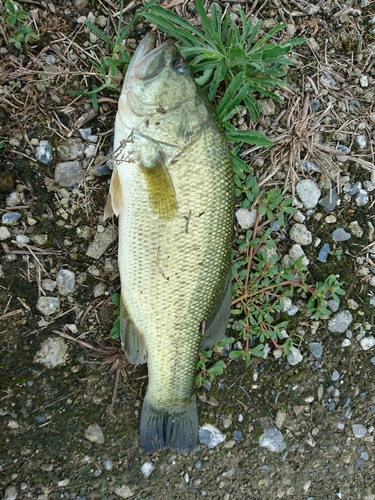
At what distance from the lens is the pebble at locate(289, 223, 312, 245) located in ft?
9.40

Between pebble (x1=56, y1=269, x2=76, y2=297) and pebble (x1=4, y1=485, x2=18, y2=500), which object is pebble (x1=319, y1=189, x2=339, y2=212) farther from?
pebble (x1=4, y1=485, x2=18, y2=500)

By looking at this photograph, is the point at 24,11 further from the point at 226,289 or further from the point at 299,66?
the point at 226,289

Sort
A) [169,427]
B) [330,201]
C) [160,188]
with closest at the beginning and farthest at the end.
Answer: [160,188] → [169,427] → [330,201]

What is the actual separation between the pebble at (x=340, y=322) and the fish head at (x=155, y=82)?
6.25ft

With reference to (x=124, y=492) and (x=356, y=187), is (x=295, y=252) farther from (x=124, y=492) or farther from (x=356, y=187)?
(x=124, y=492)

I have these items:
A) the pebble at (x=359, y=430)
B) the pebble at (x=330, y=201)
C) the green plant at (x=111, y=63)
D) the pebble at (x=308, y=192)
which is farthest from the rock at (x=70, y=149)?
the pebble at (x=359, y=430)

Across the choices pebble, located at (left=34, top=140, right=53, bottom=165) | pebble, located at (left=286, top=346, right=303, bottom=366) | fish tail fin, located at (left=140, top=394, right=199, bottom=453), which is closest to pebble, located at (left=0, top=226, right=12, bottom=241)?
pebble, located at (left=34, top=140, right=53, bottom=165)

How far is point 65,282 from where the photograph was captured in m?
2.60

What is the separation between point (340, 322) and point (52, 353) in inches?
81.1

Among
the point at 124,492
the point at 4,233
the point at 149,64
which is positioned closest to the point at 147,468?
the point at 124,492

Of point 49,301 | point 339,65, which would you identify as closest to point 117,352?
point 49,301

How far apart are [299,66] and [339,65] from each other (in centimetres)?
32

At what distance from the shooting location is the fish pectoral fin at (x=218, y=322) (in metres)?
2.47

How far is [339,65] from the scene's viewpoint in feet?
9.29
